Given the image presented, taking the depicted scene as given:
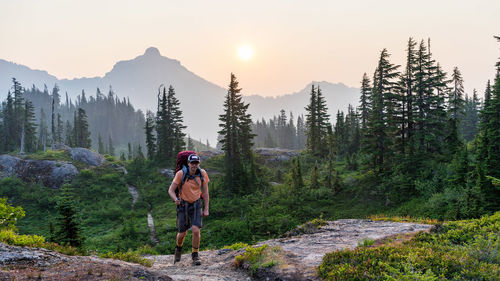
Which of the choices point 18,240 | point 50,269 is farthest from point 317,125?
point 50,269

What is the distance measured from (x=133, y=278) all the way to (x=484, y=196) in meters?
15.6

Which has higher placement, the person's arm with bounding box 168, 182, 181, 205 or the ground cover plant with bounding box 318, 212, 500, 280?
the person's arm with bounding box 168, 182, 181, 205

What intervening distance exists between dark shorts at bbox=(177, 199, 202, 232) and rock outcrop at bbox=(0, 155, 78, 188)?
35.5 meters

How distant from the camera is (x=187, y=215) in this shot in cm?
657

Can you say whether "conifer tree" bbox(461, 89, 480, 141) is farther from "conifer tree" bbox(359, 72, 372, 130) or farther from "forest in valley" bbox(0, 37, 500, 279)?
"forest in valley" bbox(0, 37, 500, 279)

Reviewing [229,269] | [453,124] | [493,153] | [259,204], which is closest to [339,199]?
→ [259,204]

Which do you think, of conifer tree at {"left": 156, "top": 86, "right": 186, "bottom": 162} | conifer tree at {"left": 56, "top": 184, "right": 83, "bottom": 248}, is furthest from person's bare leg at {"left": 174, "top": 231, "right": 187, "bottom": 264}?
conifer tree at {"left": 156, "top": 86, "right": 186, "bottom": 162}

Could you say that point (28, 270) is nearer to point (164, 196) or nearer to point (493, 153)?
point (493, 153)

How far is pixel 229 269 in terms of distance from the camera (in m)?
6.23

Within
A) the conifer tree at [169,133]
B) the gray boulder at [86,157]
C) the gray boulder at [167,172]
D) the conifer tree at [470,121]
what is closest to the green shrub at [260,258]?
the gray boulder at [167,172]

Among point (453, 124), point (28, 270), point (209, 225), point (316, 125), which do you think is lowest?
point (209, 225)

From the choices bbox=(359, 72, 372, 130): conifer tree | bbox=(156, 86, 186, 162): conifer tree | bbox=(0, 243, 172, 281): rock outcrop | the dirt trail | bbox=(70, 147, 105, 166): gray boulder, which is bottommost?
the dirt trail

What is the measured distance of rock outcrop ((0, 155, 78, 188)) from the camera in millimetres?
34125

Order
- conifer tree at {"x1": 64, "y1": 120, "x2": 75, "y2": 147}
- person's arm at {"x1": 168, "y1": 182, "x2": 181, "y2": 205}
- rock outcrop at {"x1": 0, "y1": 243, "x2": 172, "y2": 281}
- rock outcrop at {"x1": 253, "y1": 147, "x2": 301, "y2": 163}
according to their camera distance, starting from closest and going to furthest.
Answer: rock outcrop at {"x1": 0, "y1": 243, "x2": 172, "y2": 281} → person's arm at {"x1": 168, "y1": 182, "x2": 181, "y2": 205} → rock outcrop at {"x1": 253, "y1": 147, "x2": 301, "y2": 163} → conifer tree at {"x1": 64, "y1": 120, "x2": 75, "y2": 147}
